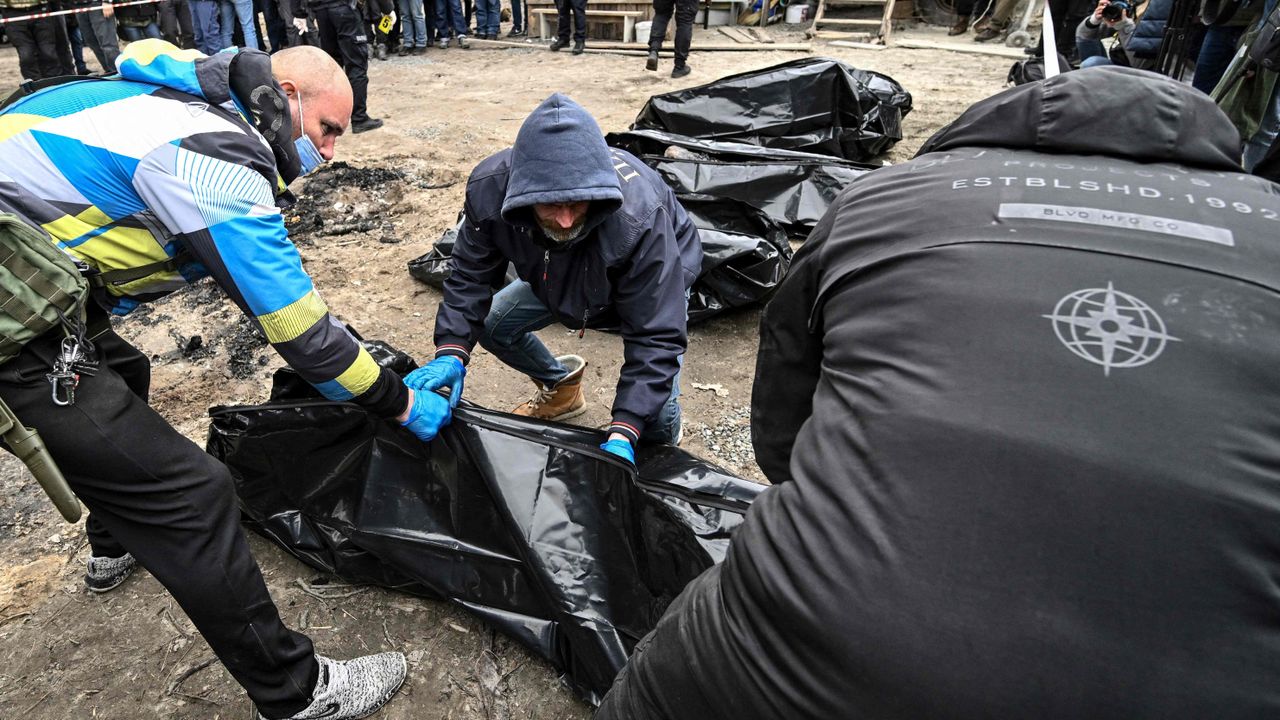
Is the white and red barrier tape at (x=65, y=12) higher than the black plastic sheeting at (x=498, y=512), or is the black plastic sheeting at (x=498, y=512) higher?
the white and red barrier tape at (x=65, y=12)

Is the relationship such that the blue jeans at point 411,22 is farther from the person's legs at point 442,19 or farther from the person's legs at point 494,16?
the person's legs at point 494,16

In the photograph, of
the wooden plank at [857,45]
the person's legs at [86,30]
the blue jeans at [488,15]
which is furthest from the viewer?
the blue jeans at [488,15]

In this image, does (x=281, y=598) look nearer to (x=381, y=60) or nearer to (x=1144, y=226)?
(x=1144, y=226)

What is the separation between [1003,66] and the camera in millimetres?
8406

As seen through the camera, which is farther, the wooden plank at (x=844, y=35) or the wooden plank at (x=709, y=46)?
the wooden plank at (x=844, y=35)

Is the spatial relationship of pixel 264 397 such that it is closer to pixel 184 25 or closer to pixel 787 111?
pixel 787 111

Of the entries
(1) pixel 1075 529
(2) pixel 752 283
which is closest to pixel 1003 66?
(2) pixel 752 283

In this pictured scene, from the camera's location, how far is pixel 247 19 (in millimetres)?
7492

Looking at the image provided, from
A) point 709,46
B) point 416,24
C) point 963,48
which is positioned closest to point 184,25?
point 416,24

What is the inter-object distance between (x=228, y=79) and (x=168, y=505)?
930 mm

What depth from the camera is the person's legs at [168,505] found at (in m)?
1.38

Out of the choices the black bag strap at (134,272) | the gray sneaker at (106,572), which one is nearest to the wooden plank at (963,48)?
the black bag strap at (134,272)

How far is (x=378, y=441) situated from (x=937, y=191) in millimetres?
1576

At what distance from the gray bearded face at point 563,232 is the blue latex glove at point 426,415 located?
0.53 meters
